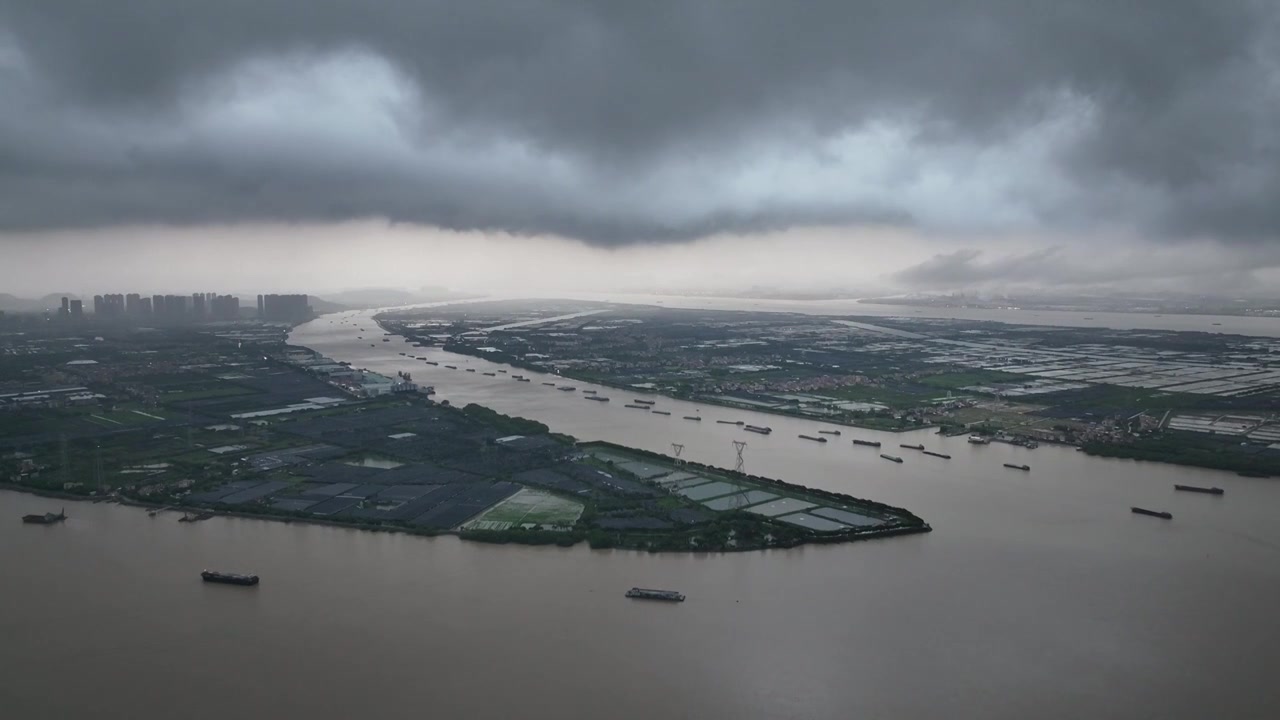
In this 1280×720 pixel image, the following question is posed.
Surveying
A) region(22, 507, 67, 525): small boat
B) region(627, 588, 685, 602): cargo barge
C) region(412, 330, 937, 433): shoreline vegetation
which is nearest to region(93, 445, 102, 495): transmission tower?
region(22, 507, 67, 525): small boat

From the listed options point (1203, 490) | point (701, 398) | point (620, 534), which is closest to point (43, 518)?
point (620, 534)

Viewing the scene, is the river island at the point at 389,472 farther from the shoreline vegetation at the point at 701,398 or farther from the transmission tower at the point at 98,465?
the shoreline vegetation at the point at 701,398

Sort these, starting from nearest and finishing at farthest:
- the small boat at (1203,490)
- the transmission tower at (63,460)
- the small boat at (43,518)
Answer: the small boat at (43,518) < the small boat at (1203,490) < the transmission tower at (63,460)

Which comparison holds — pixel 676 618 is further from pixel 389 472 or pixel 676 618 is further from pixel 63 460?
pixel 63 460

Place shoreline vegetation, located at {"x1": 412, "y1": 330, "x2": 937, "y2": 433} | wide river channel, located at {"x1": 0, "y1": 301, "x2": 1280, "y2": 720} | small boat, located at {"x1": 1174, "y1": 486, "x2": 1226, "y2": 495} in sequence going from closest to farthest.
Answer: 1. wide river channel, located at {"x1": 0, "y1": 301, "x2": 1280, "y2": 720}
2. small boat, located at {"x1": 1174, "y1": 486, "x2": 1226, "y2": 495}
3. shoreline vegetation, located at {"x1": 412, "y1": 330, "x2": 937, "y2": 433}

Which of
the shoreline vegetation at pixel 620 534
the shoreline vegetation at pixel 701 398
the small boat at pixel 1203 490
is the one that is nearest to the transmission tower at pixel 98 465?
the shoreline vegetation at pixel 620 534

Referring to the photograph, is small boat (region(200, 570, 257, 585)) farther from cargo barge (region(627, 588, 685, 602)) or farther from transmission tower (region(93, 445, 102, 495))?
transmission tower (region(93, 445, 102, 495))

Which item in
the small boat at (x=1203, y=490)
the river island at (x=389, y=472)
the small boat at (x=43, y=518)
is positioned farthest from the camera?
the small boat at (x=1203, y=490)
